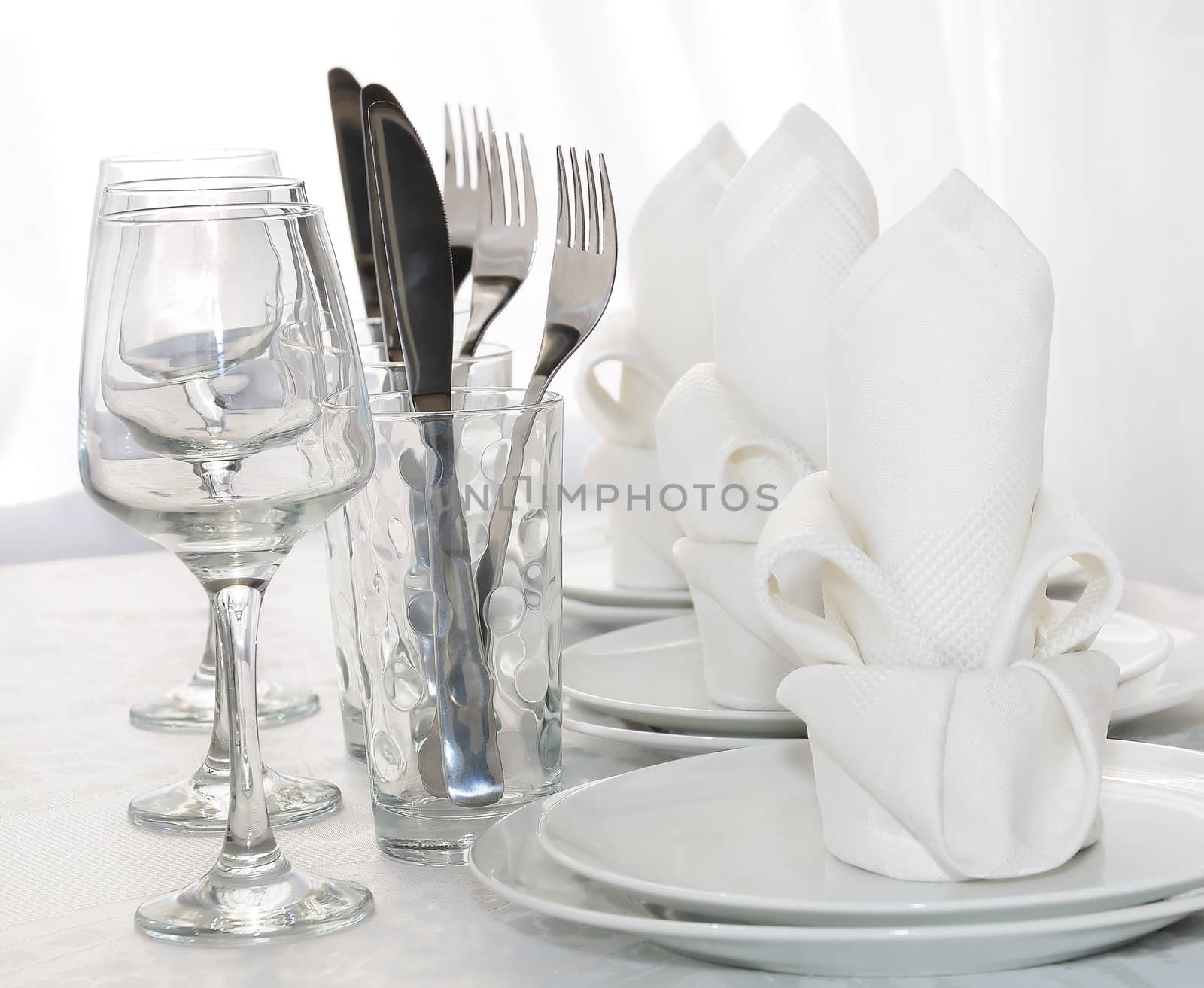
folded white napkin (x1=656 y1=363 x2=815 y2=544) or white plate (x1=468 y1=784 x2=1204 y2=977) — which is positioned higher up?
folded white napkin (x1=656 y1=363 x2=815 y2=544)

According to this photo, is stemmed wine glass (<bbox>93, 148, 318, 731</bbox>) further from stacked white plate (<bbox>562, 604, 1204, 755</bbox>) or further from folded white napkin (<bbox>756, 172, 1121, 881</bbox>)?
folded white napkin (<bbox>756, 172, 1121, 881</bbox>)

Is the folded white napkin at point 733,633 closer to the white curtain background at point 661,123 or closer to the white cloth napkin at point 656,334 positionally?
the white cloth napkin at point 656,334

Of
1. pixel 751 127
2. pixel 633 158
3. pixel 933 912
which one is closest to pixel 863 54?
pixel 751 127

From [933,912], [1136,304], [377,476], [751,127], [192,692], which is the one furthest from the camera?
[751,127]

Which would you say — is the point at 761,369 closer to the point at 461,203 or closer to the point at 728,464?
the point at 728,464

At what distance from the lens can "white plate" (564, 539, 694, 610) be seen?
0.90 metres

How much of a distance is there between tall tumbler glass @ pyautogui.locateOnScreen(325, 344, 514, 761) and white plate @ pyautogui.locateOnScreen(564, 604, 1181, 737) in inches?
4.1

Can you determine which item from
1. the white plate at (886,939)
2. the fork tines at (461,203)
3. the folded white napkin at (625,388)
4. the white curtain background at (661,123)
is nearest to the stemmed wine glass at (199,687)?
the fork tines at (461,203)

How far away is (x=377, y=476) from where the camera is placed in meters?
0.57

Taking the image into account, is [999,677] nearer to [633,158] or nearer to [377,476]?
[377,476]

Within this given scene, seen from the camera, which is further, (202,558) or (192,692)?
(192,692)

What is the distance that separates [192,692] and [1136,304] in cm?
97

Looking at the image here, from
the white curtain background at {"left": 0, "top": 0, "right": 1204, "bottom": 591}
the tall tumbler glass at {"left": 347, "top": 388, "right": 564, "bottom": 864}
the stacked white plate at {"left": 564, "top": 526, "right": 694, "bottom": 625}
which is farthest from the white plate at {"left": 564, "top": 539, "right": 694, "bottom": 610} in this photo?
the white curtain background at {"left": 0, "top": 0, "right": 1204, "bottom": 591}

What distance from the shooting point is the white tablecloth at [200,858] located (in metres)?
0.46
